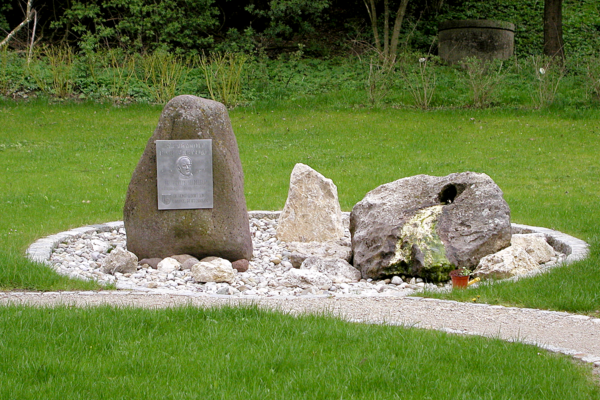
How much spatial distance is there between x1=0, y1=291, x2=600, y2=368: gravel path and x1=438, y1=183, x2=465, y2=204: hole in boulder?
7.27 ft

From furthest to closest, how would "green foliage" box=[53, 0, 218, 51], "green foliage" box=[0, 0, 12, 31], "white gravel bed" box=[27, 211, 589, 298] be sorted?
"green foliage" box=[0, 0, 12, 31] < "green foliage" box=[53, 0, 218, 51] < "white gravel bed" box=[27, 211, 589, 298]

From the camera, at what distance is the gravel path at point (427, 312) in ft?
14.7

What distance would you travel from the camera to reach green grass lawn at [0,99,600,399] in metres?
3.52

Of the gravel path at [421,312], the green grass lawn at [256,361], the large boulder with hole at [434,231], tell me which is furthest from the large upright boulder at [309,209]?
the green grass lawn at [256,361]

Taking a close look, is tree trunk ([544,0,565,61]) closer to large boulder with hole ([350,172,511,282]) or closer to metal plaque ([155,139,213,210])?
large boulder with hole ([350,172,511,282])

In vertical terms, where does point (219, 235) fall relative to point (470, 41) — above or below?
below

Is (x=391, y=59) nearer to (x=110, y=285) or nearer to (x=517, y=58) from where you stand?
(x=517, y=58)

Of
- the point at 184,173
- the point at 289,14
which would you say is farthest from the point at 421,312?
the point at 289,14

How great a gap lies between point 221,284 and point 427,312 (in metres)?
2.49

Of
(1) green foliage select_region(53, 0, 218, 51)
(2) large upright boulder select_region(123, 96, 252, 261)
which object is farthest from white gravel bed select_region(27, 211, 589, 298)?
(1) green foliage select_region(53, 0, 218, 51)

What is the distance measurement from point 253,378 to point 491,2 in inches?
1043

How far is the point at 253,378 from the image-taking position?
3586mm

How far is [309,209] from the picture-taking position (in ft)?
29.0

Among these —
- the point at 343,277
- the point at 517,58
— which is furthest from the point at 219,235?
the point at 517,58
